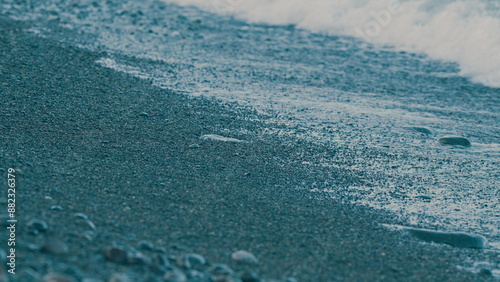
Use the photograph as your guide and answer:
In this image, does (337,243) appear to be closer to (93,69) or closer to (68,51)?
(93,69)

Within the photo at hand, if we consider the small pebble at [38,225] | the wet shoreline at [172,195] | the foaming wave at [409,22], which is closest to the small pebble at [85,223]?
the wet shoreline at [172,195]

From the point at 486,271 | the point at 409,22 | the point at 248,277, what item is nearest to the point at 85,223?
the point at 248,277

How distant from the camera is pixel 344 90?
7453 mm

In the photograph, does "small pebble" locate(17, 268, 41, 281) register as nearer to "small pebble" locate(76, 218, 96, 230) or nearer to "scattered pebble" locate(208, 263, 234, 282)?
"small pebble" locate(76, 218, 96, 230)

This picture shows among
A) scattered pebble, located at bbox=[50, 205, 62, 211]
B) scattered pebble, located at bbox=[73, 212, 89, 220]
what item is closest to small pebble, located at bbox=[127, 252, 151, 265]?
scattered pebble, located at bbox=[73, 212, 89, 220]

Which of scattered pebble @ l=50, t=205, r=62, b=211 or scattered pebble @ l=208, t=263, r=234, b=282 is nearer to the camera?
scattered pebble @ l=208, t=263, r=234, b=282

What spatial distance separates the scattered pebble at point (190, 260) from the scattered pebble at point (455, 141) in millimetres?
3297

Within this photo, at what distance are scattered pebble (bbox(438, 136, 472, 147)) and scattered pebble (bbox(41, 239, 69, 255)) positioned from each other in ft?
12.5

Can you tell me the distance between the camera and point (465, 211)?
14.6 feet

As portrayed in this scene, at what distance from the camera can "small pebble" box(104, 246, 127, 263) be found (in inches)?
119

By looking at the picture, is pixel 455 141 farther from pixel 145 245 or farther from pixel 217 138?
pixel 145 245

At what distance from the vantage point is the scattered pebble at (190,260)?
3.13m

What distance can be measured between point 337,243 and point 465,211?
3.90 ft

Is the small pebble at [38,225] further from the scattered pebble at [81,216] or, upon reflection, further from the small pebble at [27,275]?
the small pebble at [27,275]
